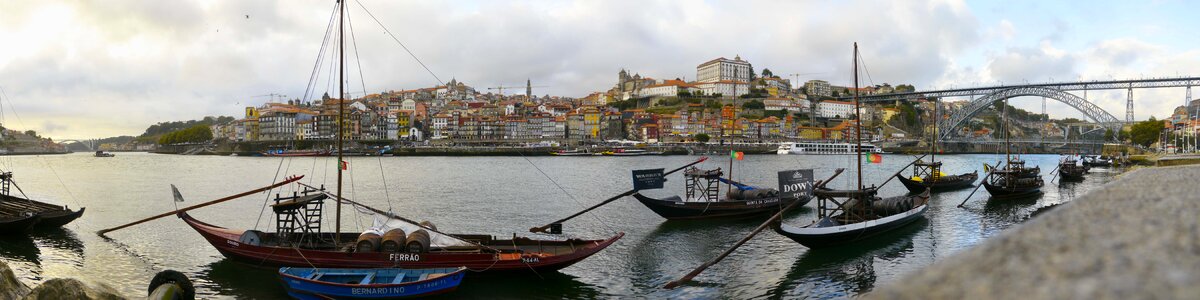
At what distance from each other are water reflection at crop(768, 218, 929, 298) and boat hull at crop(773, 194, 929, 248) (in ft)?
0.73

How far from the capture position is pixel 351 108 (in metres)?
113

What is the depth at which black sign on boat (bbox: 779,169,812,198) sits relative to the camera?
1754cm

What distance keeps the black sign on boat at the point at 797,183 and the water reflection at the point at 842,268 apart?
285 cm

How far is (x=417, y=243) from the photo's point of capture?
10547 millimetres

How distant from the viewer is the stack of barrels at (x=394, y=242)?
10.5 metres

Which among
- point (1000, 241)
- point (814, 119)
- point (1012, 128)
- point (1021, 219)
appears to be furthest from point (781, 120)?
point (1000, 241)

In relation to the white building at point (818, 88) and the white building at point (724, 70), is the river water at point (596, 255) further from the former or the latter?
the white building at point (818, 88)

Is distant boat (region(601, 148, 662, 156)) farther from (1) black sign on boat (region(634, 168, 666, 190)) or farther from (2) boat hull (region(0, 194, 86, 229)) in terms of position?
(2) boat hull (region(0, 194, 86, 229))

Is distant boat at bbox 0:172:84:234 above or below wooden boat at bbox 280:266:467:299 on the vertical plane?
above

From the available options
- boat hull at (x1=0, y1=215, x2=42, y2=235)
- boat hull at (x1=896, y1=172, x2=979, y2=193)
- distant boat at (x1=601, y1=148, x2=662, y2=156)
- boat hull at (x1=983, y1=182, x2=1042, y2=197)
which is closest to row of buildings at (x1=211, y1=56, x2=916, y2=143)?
distant boat at (x1=601, y1=148, x2=662, y2=156)

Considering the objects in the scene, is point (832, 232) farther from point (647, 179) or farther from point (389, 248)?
point (389, 248)

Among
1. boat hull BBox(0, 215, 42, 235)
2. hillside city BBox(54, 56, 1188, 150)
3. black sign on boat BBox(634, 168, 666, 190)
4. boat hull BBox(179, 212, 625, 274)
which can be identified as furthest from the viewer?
hillside city BBox(54, 56, 1188, 150)

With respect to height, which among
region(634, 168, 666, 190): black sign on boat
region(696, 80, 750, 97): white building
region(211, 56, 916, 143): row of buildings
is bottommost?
region(634, 168, 666, 190): black sign on boat

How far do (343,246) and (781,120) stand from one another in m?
109
